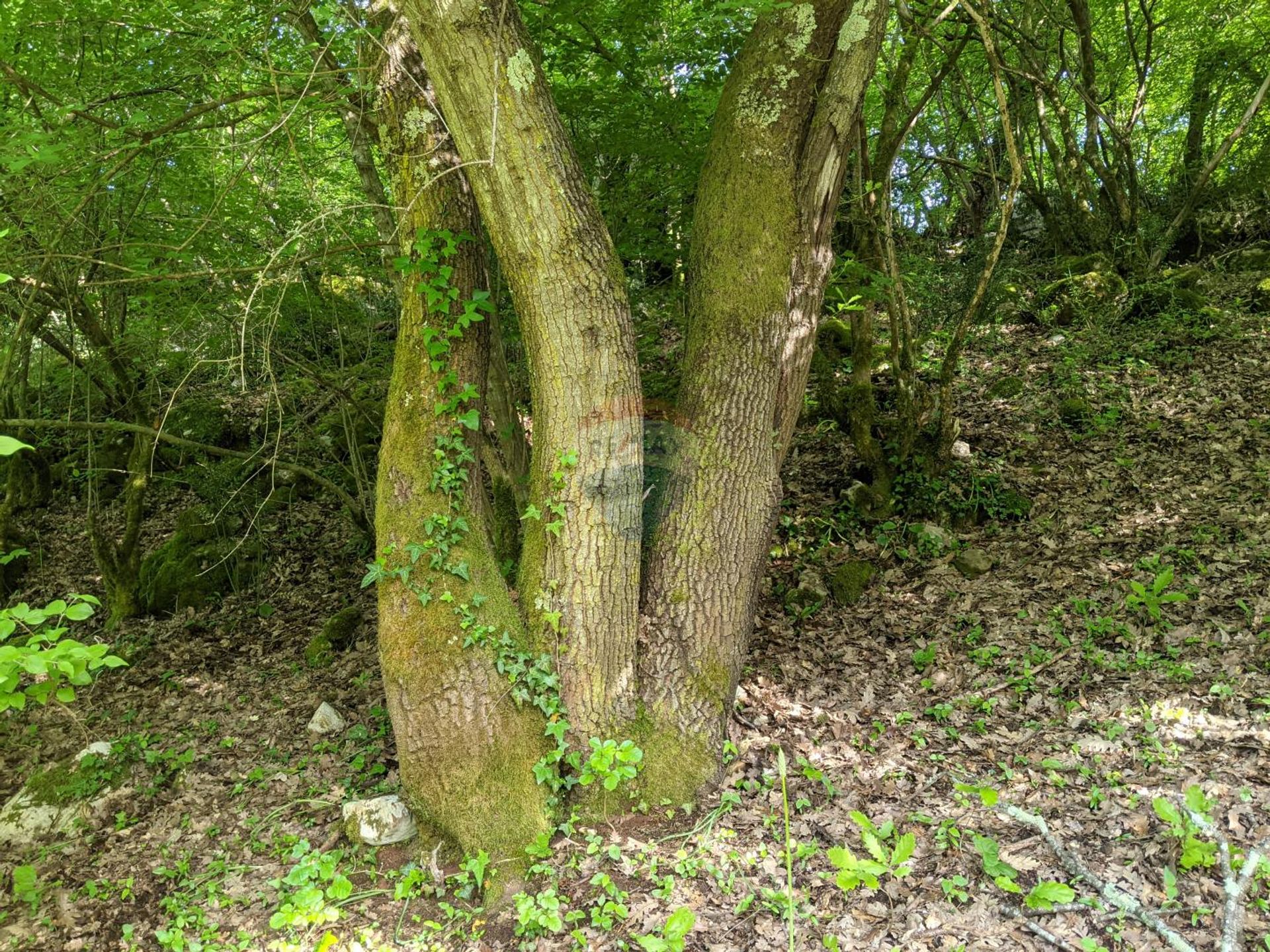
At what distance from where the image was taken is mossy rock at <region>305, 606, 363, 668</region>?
547cm

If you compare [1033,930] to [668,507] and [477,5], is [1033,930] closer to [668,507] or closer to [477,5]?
[668,507]

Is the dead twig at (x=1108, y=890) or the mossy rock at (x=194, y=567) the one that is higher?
the mossy rock at (x=194, y=567)

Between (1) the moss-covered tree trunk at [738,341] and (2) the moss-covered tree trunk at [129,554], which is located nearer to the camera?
(1) the moss-covered tree trunk at [738,341]

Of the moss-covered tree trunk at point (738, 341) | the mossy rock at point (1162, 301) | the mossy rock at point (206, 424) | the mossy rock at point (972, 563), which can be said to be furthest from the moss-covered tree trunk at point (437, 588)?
the mossy rock at point (1162, 301)

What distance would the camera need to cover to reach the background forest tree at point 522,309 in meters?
3.20

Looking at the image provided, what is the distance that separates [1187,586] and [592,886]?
3787 mm


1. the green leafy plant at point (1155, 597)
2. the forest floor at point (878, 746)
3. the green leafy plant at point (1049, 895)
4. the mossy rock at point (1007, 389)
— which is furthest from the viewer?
the mossy rock at point (1007, 389)

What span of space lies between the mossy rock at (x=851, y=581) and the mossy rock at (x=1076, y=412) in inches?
96.6

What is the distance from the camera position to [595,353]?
3.22 metres

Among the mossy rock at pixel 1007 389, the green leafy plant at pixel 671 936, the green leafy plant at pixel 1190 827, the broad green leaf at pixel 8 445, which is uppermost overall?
the mossy rock at pixel 1007 389

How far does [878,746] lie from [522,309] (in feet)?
9.01

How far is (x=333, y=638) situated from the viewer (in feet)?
18.4

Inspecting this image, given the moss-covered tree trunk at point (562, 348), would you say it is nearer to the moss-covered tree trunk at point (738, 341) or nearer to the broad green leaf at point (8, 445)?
the moss-covered tree trunk at point (738, 341)

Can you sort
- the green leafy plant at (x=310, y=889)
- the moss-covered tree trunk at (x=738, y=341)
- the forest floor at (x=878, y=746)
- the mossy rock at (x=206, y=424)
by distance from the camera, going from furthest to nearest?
the mossy rock at (x=206, y=424), the moss-covered tree trunk at (x=738, y=341), the green leafy plant at (x=310, y=889), the forest floor at (x=878, y=746)
